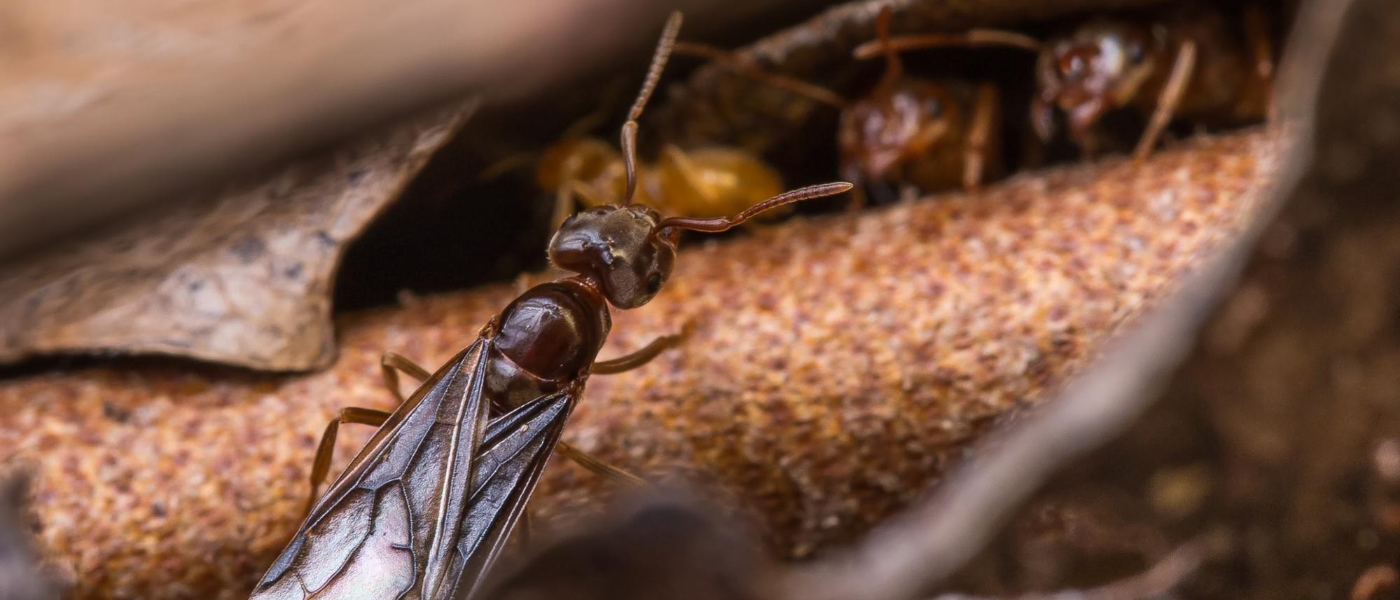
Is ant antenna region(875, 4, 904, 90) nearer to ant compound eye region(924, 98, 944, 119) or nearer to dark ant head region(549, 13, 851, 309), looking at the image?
ant compound eye region(924, 98, 944, 119)

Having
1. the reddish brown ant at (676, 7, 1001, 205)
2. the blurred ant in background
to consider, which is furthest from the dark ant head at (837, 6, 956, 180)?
the blurred ant in background

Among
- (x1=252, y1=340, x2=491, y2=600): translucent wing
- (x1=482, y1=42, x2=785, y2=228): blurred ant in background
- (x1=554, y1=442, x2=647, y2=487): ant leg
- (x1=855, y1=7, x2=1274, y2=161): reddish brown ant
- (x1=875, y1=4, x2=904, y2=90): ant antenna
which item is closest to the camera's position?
(x1=252, y1=340, x2=491, y2=600): translucent wing

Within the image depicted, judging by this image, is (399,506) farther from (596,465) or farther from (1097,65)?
(1097,65)

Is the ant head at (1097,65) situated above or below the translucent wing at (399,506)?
above

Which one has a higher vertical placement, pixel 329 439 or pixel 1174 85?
pixel 1174 85

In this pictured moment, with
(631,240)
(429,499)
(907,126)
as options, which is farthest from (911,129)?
(429,499)

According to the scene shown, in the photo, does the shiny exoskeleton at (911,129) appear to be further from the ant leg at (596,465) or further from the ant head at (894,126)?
the ant leg at (596,465)

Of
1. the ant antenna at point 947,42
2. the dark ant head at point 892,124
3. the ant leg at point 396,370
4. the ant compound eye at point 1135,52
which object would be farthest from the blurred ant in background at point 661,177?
the ant compound eye at point 1135,52
